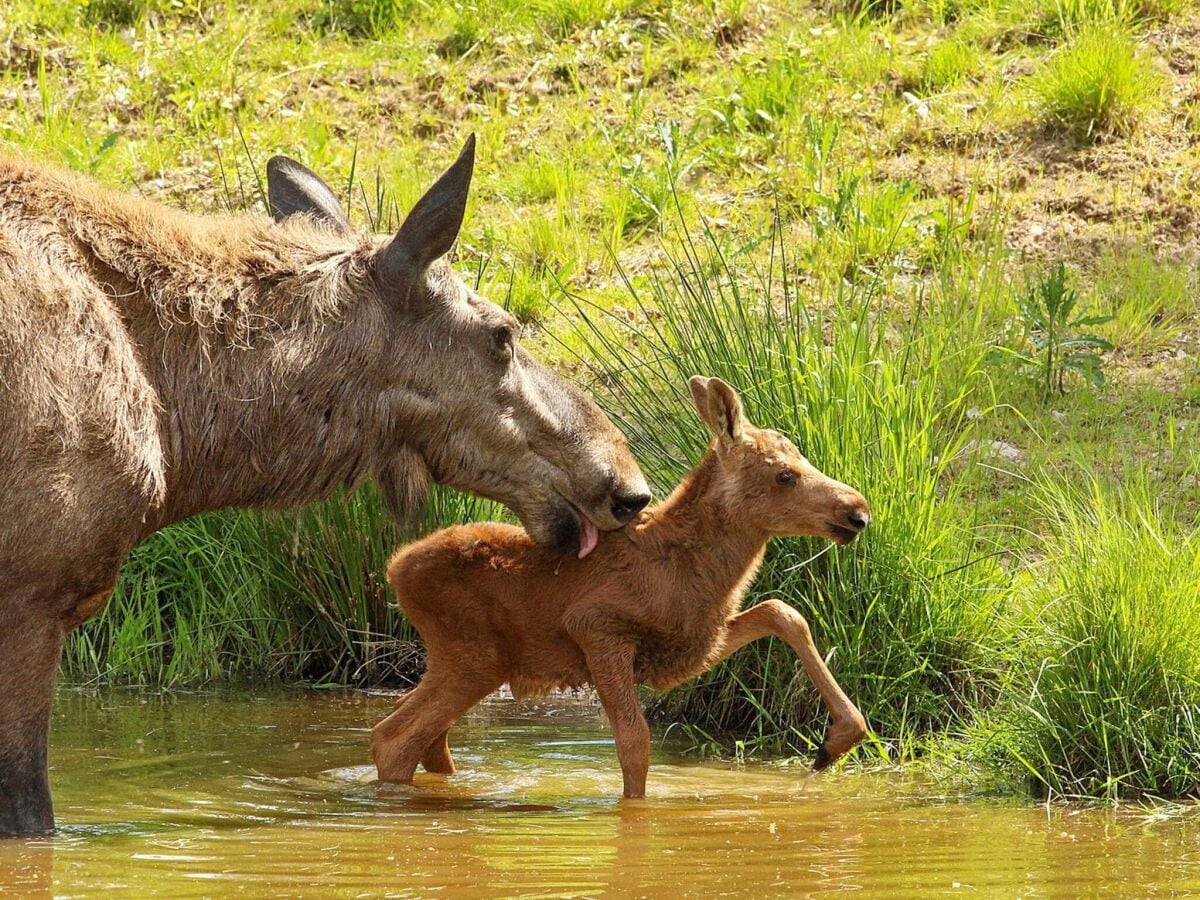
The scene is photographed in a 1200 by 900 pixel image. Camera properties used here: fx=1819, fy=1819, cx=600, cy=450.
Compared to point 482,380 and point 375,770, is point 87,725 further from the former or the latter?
point 482,380

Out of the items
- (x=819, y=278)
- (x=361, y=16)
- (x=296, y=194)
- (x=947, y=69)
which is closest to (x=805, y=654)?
(x=296, y=194)

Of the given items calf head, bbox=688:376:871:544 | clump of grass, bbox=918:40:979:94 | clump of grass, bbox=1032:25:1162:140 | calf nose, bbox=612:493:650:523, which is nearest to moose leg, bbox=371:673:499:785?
A: calf nose, bbox=612:493:650:523

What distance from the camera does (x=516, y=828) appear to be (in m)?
5.55

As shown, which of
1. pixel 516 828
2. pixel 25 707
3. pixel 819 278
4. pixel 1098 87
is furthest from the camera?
pixel 1098 87

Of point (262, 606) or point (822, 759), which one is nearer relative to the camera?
point (822, 759)

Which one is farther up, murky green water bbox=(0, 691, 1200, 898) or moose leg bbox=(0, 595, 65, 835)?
moose leg bbox=(0, 595, 65, 835)

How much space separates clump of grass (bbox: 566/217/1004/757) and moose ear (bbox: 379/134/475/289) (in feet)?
4.12

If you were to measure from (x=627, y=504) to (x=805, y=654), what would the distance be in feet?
2.80

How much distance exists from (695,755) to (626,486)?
132 centimetres

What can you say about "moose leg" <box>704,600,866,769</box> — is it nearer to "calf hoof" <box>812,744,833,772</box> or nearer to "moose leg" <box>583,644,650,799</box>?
"calf hoof" <box>812,744,833,772</box>

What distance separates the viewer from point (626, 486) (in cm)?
621

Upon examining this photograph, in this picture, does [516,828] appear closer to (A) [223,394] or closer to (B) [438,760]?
(B) [438,760]

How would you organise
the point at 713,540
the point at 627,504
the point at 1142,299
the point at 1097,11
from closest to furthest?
the point at 627,504 → the point at 713,540 → the point at 1142,299 → the point at 1097,11

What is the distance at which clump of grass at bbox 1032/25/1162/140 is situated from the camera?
447 inches
